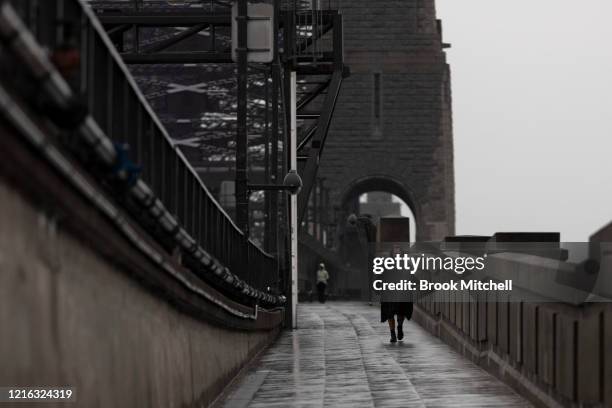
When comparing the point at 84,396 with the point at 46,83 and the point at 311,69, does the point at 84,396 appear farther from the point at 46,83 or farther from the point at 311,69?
the point at 311,69

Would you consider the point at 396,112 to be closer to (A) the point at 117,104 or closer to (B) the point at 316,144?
(B) the point at 316,144

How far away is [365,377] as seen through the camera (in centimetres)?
1819

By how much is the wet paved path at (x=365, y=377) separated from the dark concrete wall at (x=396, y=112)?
143ft

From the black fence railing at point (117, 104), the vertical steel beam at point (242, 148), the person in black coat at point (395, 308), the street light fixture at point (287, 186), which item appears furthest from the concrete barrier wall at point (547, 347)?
the street light fixture at point (287, 186)

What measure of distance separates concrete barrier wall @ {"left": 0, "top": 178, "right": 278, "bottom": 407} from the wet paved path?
341 cm

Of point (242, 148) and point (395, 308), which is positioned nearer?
point (242, 148)

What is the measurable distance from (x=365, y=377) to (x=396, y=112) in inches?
2144

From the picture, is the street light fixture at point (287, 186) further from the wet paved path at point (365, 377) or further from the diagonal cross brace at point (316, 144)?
the diagonal cross brace at point (316, 144)

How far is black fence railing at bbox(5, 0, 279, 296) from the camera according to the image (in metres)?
7.55

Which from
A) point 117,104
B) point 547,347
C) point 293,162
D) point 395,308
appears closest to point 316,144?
point 293,162

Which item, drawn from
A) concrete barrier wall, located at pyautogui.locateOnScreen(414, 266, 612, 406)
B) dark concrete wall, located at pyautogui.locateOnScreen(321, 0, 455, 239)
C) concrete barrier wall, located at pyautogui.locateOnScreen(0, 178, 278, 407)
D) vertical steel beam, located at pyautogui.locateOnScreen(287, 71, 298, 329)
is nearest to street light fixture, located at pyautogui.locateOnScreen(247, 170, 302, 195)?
vertical steel beam, located at pyautogui.locateOnScreen(287, 71, 298, 329)

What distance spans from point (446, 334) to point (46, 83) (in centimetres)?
1961

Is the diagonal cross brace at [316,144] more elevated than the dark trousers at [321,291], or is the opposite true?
the diagonal cross brace at [316,144]

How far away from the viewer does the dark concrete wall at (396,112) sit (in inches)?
2815
